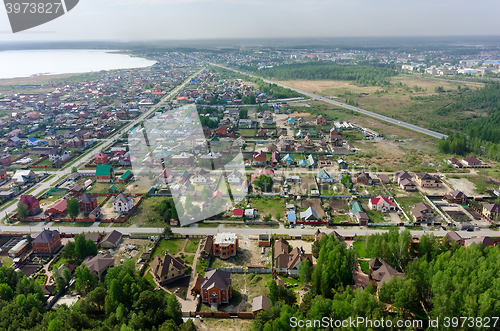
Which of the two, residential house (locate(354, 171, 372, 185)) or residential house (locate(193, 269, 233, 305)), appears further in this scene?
residential house (locate(354, 171, 372, 185))

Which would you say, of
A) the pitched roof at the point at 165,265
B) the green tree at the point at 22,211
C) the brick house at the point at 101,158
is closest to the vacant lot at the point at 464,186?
the pitched roof at the point at 165,265

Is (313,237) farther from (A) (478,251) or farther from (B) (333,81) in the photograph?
(B) (333,81)

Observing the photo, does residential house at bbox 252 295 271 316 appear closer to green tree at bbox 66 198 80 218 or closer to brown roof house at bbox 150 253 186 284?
brown roof house at bbox 150 253 186 284

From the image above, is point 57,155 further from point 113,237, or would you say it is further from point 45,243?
point 113,237

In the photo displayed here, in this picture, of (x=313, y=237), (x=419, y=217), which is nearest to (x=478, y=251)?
(x=419, y=217)

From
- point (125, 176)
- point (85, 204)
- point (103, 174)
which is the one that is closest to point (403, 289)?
point (85, 204)

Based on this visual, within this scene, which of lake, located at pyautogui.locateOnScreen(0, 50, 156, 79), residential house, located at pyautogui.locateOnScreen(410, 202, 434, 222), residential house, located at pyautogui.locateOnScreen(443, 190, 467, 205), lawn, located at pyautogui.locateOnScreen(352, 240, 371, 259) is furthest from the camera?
lake, located at pyautogui.locateOnScreen(0, 50, 156, 79)

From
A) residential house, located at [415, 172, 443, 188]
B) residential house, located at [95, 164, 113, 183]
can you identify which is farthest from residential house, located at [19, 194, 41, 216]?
residential house, located at [415, 172, 443, 188]
